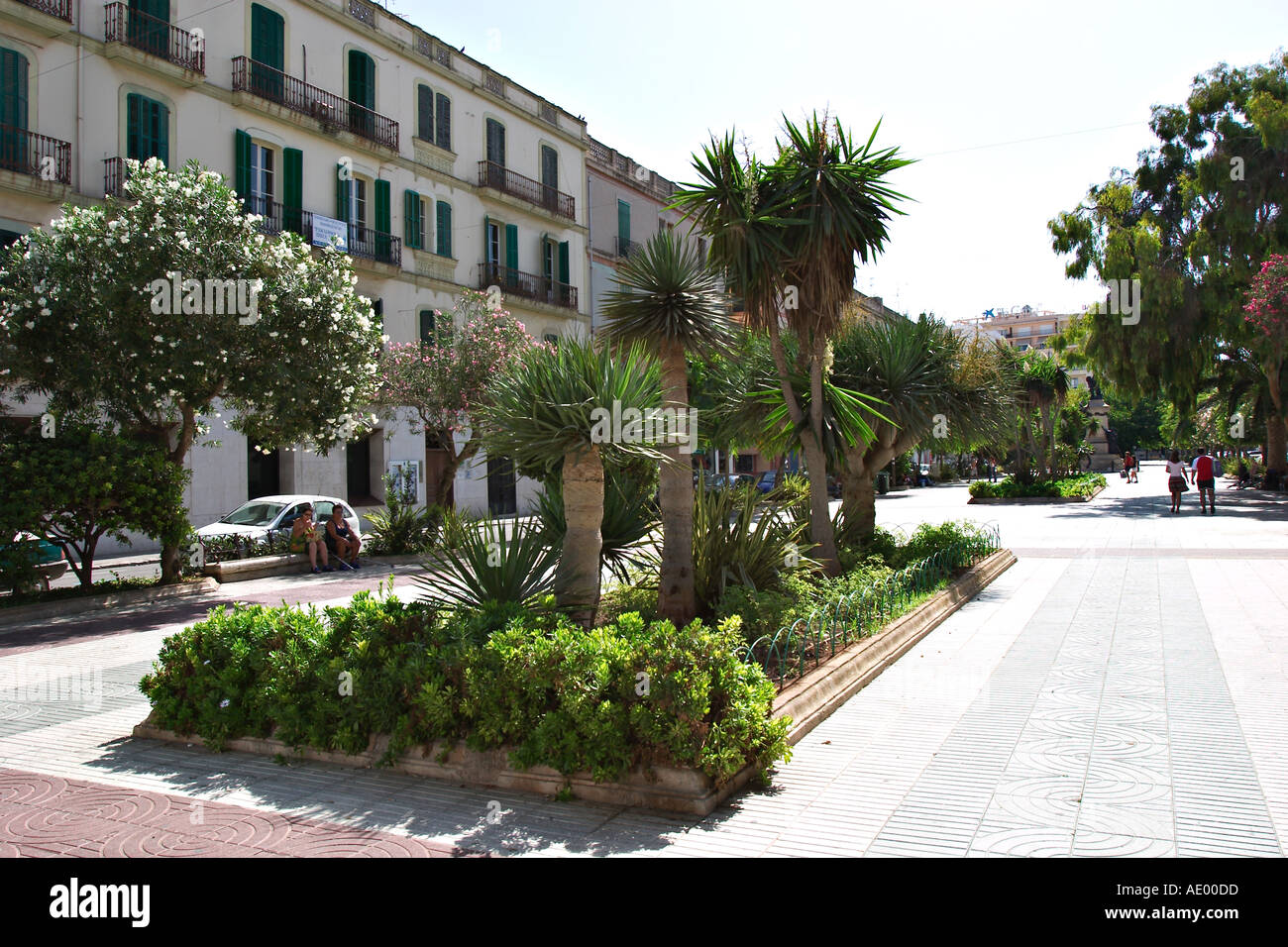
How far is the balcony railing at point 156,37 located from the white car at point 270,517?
10630 mm

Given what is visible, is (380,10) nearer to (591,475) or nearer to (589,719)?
(591,475)

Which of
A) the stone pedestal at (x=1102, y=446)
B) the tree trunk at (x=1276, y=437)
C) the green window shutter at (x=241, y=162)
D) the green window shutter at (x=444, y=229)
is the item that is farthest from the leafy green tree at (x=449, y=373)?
the stone pedestal at (x=1102, y=446)

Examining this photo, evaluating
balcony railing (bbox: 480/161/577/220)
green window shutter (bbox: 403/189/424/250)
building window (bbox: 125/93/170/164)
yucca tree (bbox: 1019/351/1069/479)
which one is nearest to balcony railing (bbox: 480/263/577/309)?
balcony railing (bbox: 480/161/577/220)

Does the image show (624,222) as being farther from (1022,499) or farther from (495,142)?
(1022,499)

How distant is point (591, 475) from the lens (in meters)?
6.69

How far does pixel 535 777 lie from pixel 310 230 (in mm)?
22020

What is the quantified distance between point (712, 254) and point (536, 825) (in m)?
6.58

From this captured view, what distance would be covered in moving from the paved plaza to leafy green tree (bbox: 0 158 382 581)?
518 cm

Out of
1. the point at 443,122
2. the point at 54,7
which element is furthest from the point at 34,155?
the point at 443,122

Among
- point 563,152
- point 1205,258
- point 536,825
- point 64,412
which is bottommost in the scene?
point 536,825

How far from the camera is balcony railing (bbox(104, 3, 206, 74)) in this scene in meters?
19.4

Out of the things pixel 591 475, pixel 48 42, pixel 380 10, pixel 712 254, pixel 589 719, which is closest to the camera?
pixel 589 719

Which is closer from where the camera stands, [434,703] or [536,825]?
[536,825]

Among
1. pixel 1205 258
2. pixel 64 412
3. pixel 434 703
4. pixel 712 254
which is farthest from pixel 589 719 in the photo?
pixel 1205 258
